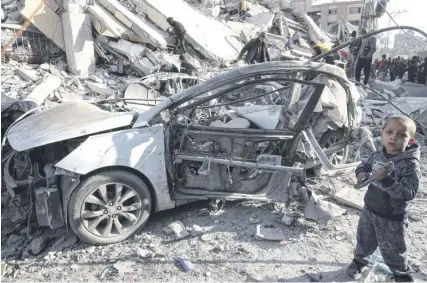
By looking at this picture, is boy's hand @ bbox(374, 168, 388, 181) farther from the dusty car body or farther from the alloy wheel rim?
the alloy wheel rim

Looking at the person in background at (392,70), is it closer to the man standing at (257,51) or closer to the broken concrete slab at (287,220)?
the man standing at (257,51)

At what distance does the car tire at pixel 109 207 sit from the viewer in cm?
305

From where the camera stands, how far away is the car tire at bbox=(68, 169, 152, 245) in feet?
10.0

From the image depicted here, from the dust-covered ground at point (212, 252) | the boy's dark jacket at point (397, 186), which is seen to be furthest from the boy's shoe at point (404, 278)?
the boy's dark jacket at point (397, 186)

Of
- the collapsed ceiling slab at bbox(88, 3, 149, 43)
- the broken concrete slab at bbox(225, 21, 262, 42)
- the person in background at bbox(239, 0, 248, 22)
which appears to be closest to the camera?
the collapsed ceiling slab at bbox(88, 3, 149, 43)

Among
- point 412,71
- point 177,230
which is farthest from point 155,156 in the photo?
point 412,71

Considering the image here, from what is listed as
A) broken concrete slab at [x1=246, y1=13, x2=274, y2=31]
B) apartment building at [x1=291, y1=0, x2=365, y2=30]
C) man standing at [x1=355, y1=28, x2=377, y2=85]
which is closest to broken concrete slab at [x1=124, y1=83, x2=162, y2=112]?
man standing at [x1=355, y1=28, x2=377, y2=85]

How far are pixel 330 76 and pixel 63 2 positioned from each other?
31.1ft

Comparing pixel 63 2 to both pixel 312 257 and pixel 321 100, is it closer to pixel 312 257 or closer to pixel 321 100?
pixel 321 100

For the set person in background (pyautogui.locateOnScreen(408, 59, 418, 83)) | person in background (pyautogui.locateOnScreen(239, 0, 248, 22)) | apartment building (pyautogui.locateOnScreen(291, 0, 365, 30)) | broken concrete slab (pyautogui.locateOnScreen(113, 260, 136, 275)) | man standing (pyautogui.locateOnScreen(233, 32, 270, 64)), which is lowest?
broken concrete slab (pyautogui.locateOnScreen(113, 260, 136, 275))

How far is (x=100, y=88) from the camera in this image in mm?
9086

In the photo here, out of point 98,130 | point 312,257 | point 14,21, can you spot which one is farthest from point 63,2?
point 312,257

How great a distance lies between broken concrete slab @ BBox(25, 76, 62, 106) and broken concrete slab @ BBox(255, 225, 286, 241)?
5980 mm

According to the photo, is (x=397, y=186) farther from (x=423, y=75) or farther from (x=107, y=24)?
(x=423, y=75)
